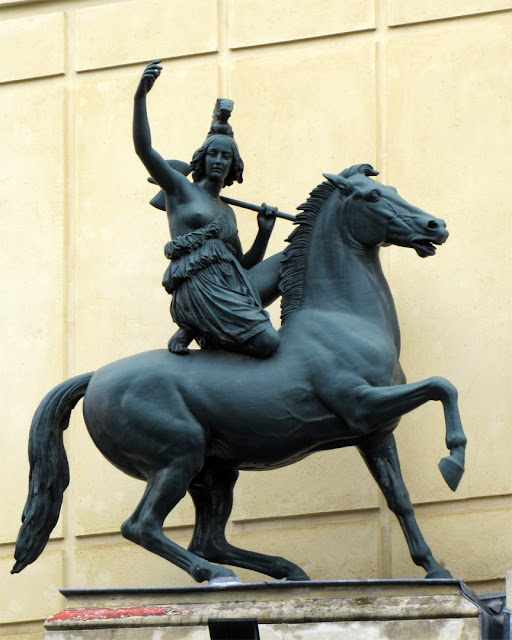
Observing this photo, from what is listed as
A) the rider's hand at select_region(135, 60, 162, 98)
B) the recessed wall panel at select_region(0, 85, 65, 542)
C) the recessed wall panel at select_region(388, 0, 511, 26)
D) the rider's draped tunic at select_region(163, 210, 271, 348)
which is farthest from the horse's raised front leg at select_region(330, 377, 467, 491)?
the recessed wall panel at select_region(388, 0, 511, 26)

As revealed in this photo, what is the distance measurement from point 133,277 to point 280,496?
3.44ft

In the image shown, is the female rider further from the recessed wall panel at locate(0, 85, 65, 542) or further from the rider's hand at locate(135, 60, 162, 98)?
the recessed wall panel at locate(0, 85, 65, 542)

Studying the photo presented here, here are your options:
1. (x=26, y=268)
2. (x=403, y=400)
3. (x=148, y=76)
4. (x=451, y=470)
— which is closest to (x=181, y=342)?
(x=403, y=400)

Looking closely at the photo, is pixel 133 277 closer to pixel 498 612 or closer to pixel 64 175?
pixel 64 175

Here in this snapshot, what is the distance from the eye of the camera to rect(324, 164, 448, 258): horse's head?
6.03 meters

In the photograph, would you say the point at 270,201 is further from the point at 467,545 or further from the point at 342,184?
the point at 467,545

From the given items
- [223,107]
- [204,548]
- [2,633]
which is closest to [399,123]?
[223,107]

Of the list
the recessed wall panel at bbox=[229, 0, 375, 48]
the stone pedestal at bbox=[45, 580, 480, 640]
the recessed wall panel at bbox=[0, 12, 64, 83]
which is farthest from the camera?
the recessed wall panel at bbox=[0, 12, 64, 83]

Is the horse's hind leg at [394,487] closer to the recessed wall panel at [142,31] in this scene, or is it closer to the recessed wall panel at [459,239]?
the recessed wall panel at [459,239]

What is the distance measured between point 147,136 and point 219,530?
130 centimetres

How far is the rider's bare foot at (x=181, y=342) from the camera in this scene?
19.7 ft

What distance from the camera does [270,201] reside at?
7.00 m

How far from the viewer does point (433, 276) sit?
669 centimetres

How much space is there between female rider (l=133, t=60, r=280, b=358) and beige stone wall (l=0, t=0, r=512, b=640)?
0.77 metres
